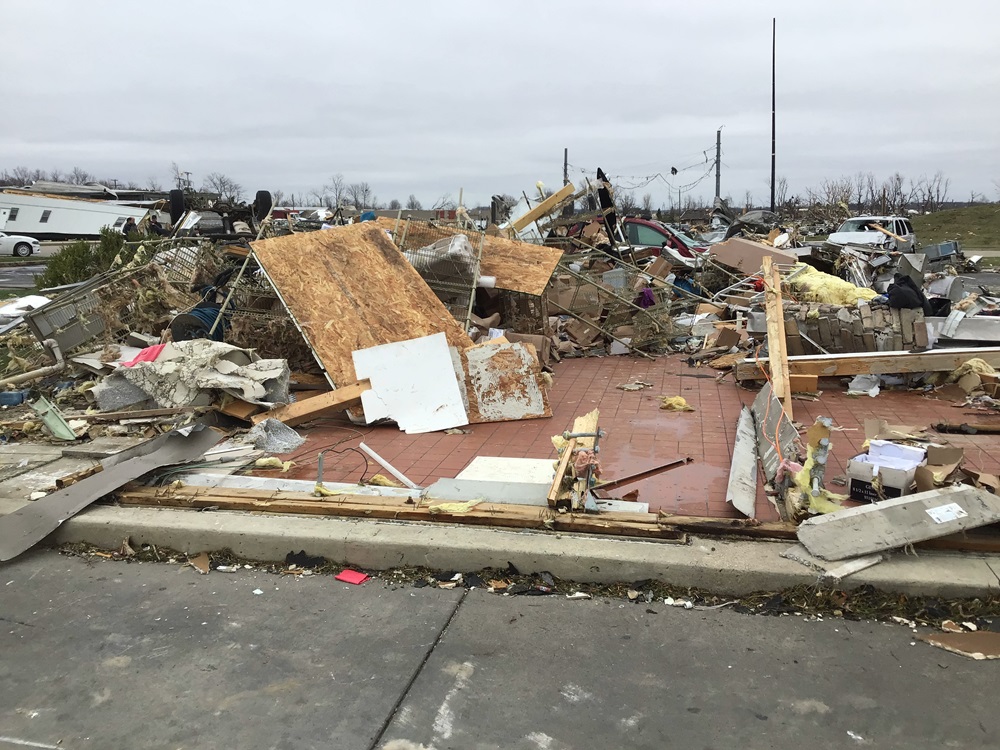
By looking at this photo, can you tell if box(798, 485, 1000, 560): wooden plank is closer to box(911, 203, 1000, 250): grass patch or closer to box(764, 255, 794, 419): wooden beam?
box(764, 255, 794, 419): wooden beam

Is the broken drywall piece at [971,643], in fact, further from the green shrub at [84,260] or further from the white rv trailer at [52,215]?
the white rv trailer at [52,215]

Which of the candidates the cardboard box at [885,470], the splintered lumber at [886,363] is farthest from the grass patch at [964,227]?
the cardboard box at [885,470]

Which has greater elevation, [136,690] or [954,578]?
[954,578]

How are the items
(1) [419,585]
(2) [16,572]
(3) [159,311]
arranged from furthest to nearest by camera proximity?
(3) [159,311] → (2) [16,572] → (1) [419,585]

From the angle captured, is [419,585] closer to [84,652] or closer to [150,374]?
[84,652]

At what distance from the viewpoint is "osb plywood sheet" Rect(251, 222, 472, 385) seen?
6.64m

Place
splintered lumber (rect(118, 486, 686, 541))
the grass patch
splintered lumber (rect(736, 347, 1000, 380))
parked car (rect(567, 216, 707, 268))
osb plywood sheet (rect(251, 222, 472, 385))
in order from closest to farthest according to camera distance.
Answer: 1. splintered lumber (rect(118, 486, 686, 541))
2. osb plywood sheet (rect(251, 222, 472, 385))
3. splintered lumber (rect(736, 347, 1000, 380))
4. parked car (rect(567, 216, 707, 268))
5. the grass patch

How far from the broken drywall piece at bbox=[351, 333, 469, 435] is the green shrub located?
647cm

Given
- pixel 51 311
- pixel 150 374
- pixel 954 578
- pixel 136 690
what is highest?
pixel 51 311

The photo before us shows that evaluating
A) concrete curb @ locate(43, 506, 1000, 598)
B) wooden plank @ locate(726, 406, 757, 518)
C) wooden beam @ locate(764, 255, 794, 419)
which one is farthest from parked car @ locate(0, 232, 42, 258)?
wooden plank @ locate(726, 406, 757, 518)

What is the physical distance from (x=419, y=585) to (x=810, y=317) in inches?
240

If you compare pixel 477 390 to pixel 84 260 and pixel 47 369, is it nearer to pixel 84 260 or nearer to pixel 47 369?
pixel 47 369

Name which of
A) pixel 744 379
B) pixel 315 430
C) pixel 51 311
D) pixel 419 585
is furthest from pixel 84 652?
pixel 744 379

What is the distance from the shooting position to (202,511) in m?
4.32
